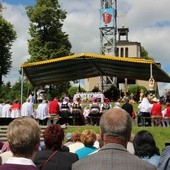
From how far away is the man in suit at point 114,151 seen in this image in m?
3.25

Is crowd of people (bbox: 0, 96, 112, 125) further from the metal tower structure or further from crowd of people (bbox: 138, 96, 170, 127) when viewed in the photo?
the metal tower structure

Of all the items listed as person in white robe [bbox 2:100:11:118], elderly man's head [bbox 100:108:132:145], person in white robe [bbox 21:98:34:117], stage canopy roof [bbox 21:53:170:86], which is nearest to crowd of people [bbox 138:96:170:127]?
stage canopy roof [bbox 21:53:170:86]

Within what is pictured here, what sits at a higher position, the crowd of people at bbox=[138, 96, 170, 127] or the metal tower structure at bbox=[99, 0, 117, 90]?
the metal tower structure at bbox=[99, 0, 117, 90]

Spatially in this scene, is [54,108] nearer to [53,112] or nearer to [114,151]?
[53,112]

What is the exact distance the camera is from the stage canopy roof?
2311 cm

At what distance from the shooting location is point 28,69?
24656 mm

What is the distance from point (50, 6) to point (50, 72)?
28.8 metres

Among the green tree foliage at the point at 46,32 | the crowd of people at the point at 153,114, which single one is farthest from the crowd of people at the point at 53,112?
the green tree foliage at the point at 46,32

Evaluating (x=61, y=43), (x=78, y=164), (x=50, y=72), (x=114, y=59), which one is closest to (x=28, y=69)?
(x=50, y=72)

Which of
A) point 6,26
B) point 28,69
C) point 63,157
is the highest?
point 6,26

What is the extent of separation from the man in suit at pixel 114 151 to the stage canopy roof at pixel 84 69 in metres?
18.3

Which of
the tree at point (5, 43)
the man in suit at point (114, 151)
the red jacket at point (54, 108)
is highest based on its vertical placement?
the tree at point (5, 43)

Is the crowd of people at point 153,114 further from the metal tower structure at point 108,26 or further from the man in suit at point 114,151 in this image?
the metal tower structure at point 108,26

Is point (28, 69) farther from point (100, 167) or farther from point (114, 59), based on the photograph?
point (100, 167)
